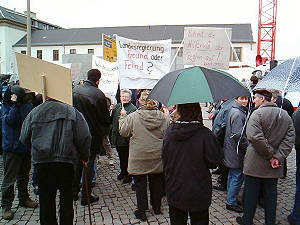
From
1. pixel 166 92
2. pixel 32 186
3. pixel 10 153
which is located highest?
pixel 166 92

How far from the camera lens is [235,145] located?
14.9 feet

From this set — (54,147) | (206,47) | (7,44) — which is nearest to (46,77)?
(54,147)

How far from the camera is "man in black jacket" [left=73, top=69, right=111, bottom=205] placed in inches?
185

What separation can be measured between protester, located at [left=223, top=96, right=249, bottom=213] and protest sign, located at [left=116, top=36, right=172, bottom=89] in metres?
1.55

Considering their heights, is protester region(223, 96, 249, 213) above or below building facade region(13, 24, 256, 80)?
below

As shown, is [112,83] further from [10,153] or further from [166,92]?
[166,92]

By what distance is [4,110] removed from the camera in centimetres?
429

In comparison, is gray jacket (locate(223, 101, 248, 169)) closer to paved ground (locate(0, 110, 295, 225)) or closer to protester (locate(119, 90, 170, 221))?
paved ground (locate(0, 110, 295, 225))

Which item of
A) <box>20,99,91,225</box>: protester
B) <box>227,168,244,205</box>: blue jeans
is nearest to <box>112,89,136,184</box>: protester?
<box>227,168,244,205</box>: blue jeans

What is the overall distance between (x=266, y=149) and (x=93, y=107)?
2545 mm

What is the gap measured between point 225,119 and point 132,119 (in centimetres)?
154

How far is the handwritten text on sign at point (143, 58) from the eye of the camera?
5.23 metres

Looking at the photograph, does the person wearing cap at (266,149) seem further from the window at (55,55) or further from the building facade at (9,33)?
the window at (55,55)

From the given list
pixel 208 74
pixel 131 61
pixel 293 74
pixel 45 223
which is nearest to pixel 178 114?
pixel 208 74
